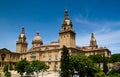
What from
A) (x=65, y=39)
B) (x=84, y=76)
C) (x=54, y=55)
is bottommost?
(x=84, y=76)

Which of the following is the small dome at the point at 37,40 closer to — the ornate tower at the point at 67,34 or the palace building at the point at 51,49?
the palace building at the point at 51,49

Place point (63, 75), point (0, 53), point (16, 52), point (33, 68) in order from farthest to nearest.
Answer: point (16, 52), point (0, 53), point (33, 68), point (63, 75)

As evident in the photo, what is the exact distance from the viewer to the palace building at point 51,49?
84544 mm

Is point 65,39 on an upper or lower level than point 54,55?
upper

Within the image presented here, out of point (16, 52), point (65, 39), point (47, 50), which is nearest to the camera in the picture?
point (65, 39)

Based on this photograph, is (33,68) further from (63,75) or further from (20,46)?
(20,46)

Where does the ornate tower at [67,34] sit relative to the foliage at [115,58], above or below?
above

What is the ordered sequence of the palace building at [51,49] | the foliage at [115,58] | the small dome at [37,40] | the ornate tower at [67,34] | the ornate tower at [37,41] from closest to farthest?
the ornate tower at [67,34], the palace building at [51,49], the foliage at [115,58], the ornate tower at [37,41], the small dome at [37,40]

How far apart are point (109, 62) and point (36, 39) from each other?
39490 millimetres

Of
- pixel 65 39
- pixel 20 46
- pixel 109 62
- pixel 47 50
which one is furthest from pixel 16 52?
pixel 109 62

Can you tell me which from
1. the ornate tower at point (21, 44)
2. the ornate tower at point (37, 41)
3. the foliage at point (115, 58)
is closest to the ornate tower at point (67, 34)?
the foliage at point (115, 58)

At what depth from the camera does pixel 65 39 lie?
276 feet

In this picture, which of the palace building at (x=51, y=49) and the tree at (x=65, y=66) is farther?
the palace building at (x=51, y=49)

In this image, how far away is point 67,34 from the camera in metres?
83.8
